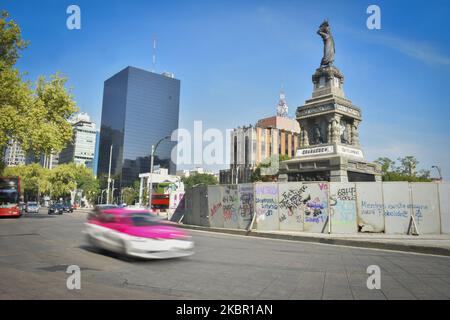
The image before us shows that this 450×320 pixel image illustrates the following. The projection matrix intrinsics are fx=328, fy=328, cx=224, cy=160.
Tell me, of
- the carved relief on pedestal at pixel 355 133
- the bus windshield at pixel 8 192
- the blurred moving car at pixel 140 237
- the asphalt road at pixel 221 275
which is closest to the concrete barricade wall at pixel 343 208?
the asphalt road at pixel 221 275

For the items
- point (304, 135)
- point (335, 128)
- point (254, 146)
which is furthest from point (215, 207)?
→ point (254, 146)

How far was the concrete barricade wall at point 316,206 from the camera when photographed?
19000mm

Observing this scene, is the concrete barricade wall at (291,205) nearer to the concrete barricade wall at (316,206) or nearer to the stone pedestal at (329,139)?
the concrete barricade wall at (316,206)

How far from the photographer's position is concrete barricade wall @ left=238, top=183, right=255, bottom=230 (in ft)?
70.3

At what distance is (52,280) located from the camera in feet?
23.2

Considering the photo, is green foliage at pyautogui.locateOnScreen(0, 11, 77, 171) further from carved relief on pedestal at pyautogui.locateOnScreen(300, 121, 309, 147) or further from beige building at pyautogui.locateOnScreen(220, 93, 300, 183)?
beige building at pyautogui.locateOnScreen(220, 93, 300, 183)

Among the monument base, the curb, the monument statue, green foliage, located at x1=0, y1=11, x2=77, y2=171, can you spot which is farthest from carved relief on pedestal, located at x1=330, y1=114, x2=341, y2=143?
green foliage, located at x1=0, y1=11, x2=77, y2=171

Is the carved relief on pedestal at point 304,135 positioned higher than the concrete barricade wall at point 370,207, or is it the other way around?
the carved relief on pedestal at point 304,135

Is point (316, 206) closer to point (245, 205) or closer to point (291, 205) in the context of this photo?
point (291, 205)

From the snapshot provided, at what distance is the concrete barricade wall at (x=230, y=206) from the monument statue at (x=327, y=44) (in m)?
14.4

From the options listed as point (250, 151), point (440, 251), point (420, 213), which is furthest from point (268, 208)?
point (250, 151)

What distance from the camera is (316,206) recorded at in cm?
1927

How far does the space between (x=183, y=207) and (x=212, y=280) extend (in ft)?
72.1
